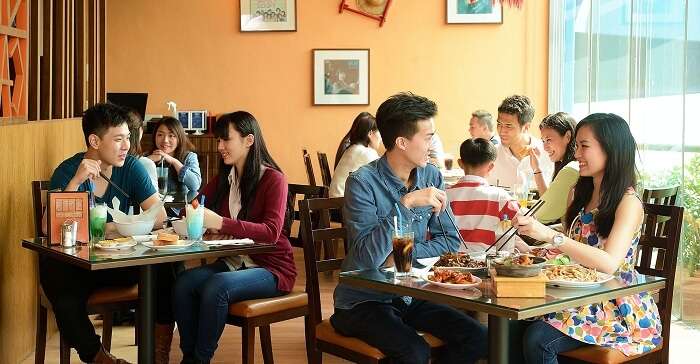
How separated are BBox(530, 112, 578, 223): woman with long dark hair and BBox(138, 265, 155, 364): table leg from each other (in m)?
1.71

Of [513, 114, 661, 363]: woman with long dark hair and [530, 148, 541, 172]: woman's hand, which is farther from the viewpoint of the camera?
[530, 148, 541, 172]: woman's hand

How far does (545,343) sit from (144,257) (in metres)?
1.50

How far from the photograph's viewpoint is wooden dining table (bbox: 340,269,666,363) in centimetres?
256

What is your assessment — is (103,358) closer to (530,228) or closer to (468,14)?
(530,228)

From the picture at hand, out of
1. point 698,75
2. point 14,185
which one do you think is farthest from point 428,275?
point 698,75

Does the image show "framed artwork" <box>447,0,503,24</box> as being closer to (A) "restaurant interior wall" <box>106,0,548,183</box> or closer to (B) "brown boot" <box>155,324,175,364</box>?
(A) "restaurant interior wall" <box>106,0,548,183</box>

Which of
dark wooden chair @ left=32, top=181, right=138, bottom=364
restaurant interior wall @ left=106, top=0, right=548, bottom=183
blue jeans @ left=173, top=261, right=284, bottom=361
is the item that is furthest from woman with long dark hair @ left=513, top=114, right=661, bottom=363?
restaurant interior wall @ left=106, top=0, right=548, bottom=183

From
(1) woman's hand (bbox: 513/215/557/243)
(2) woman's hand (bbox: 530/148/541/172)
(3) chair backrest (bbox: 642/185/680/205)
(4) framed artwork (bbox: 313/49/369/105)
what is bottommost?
(1) woman's hand (bbox: 513/215/557/243)

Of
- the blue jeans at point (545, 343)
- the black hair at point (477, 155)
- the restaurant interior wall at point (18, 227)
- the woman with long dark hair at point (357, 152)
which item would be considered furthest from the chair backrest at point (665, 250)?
the woman with long dark hair at point (357, 152)

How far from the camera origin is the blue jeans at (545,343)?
3.04m

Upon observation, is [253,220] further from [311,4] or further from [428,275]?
[311,4]

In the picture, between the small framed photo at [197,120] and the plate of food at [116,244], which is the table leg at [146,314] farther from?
the small framed photo at [197,120]

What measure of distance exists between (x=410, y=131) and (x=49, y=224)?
4.96 feet

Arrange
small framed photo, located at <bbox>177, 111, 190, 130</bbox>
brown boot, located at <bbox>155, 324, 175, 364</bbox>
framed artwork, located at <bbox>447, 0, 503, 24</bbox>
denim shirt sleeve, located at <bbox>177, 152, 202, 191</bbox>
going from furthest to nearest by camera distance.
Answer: framed artwork, located at <bbox>447, 0, 503, 24</bbox> < small framed photo, located at <bbox>177, 111, 190, 130</bbox> < denim shirt sleeve, located at <bbox>177, 152, 202, 191</bbox> < brown boot, located at <bbox>155, 324, 175, 364</bbox>
